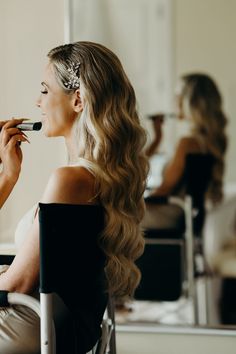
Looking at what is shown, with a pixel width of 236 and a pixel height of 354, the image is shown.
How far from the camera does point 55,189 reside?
2.04m

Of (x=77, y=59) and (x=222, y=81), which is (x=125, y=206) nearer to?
(x=77, y=59)

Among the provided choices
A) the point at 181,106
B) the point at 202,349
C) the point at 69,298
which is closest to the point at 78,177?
the point at 69,298

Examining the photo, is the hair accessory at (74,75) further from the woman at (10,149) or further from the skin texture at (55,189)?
the woman at (10,149)

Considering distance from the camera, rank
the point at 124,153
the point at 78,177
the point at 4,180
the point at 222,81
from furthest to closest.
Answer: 1. the point at 222,81
2. the point at 4,180
3. the point at 124,153
4. the point at 78,177

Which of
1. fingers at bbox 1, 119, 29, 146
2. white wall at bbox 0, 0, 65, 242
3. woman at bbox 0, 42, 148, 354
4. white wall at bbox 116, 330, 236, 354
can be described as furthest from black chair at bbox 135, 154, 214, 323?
fingers at bbox 1, 119, 29, 146

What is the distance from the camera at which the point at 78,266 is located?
6.89 ft

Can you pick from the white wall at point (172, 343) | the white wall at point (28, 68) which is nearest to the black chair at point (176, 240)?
the white wall at point (172, 343)

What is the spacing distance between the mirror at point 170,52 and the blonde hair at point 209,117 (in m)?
0.03

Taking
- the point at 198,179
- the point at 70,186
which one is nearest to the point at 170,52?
the point at 198,179

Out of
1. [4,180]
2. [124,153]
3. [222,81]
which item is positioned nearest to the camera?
[124,153]

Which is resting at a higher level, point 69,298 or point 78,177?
point 78,177

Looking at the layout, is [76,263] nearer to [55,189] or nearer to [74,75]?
[55,189]

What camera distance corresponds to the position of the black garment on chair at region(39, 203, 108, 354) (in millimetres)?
1990

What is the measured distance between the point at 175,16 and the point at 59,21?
1.83 feet
